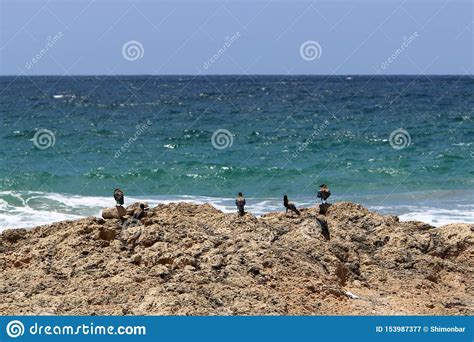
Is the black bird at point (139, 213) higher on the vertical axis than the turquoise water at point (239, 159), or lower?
lower

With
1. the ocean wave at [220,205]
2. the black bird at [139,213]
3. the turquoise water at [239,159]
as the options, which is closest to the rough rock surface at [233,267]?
the black bird at [139,213]

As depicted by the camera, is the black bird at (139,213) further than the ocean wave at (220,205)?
No

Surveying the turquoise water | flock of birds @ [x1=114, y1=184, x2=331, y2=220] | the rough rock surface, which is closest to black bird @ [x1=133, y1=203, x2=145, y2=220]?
flock of birds @ [x1=114, y1=184, x2=331, y2=220]

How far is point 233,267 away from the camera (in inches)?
368

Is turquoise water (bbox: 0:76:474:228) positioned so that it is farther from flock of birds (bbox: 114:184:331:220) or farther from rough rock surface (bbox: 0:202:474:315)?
rough rock surface (bbox: 0:202:474:315)

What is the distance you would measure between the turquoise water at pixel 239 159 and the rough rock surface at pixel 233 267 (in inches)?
312

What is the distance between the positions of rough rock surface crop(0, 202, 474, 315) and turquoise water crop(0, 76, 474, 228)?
7917 mm

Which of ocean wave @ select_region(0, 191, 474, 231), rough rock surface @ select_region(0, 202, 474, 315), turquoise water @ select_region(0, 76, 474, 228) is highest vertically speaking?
turquoise water @ select_region(0, 76, 474, 228)

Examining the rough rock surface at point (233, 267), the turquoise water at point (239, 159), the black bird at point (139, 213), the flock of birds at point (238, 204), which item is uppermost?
the turquoise water at point (239, 159)

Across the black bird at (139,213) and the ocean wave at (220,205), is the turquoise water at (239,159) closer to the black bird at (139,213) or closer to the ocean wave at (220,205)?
the ocean wave at (220,205)

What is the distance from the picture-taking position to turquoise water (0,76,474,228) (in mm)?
22500

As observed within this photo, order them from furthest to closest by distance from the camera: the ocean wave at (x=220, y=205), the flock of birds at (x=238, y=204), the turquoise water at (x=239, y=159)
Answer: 1. the turquoise water at (x=239, y=159)
2. the ocean wave at (x=220, y=205)
3. the flock of birds at (x=238, y=204)

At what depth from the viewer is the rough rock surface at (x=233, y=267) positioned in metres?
8.72

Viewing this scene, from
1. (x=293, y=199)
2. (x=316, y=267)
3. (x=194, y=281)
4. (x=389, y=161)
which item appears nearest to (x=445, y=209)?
(x=293, y=199)
